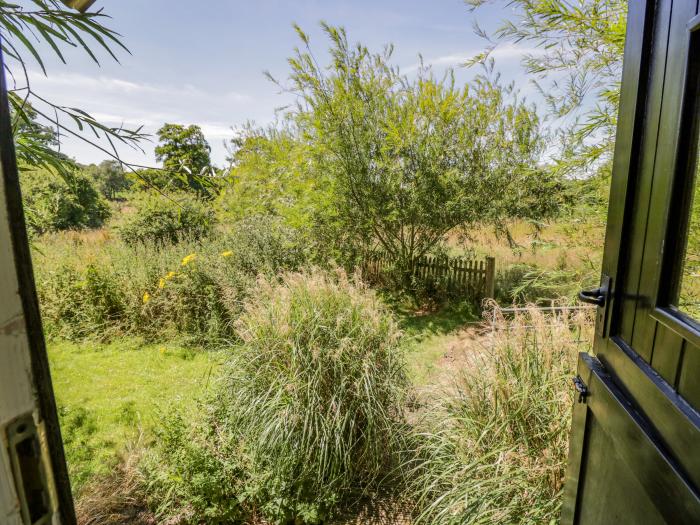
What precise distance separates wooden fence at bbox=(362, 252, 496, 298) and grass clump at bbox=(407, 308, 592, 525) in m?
4.18

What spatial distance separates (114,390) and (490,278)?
6190mm

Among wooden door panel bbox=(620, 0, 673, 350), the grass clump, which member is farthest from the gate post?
A: wooden door panel bbox=(620, 0, 673, 350)

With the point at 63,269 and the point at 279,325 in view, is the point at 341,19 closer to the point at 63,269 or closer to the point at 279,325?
the point at 279,325

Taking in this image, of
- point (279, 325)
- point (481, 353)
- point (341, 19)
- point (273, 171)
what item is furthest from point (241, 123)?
point (481, 353)

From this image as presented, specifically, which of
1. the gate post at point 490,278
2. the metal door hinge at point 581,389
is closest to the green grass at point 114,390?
the metal door hinge at point 581,389

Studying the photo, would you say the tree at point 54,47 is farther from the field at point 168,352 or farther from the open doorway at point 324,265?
the field at point 168,352

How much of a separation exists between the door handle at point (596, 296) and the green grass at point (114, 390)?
2957 millimetres

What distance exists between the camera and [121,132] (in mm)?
1103

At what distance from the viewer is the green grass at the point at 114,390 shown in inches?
120

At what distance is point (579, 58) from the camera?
2873 mm

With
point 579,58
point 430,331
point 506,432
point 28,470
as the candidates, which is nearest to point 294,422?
point 506,432

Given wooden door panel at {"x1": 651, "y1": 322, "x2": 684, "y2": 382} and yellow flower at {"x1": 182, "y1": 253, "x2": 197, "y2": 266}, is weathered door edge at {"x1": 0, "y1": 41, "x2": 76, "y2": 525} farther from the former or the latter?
yellow flower at {"x1": 182, "y1": 253, "x2": 197, "y2": 266}

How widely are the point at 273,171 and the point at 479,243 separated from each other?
4.54 metres

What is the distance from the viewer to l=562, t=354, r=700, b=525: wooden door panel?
656 millimetres
